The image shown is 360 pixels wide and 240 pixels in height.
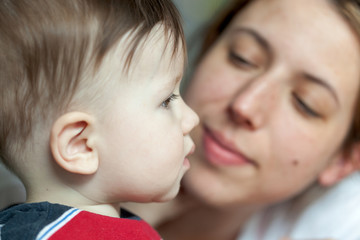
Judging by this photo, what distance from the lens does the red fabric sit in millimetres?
576

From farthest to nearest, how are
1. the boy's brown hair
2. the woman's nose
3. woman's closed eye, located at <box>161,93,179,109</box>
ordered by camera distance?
the woman's nose, woman's closed eye, located at <box>161,93,179,109</box>, the boy's brown hair

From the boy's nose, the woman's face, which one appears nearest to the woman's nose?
the woman's face

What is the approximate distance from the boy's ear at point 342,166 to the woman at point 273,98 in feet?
0.42

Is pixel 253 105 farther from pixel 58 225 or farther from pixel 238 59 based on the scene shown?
pixel 58 225

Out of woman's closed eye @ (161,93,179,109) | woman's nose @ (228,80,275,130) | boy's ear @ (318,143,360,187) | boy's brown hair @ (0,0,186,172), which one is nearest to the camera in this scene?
boy's brown hair @ (0,0,186,172)

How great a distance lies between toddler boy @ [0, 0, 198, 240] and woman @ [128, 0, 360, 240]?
409 mm

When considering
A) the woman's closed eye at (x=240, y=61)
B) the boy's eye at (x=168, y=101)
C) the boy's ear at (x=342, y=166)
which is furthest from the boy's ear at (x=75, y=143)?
the boy's ear at (x=342, y=166)

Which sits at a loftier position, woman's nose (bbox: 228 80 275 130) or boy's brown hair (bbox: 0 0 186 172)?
boy's brown hair (bbox: 0 0 186 172)

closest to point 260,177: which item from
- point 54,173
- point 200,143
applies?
point 200,143

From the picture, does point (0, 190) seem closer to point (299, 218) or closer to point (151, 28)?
point (151, 28)

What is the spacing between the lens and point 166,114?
0.67 metres

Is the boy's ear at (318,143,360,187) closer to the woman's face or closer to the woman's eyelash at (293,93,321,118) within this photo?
the woman's face

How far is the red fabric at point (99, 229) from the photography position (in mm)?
576

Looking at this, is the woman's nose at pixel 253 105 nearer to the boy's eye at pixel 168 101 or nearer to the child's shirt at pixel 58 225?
the boy's eye at pixel 168 101
